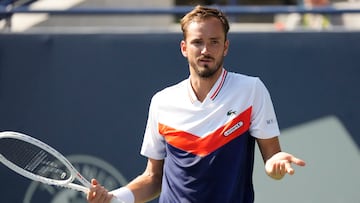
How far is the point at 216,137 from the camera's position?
3.79 meters

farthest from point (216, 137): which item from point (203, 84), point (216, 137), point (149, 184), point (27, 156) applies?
point (27, 156)

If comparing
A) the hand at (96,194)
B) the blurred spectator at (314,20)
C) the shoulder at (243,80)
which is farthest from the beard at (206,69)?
the blurred spectator at (314,20)

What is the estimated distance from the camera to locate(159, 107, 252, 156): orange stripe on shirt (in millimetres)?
3771

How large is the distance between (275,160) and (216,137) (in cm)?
34

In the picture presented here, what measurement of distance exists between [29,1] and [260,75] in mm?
2055

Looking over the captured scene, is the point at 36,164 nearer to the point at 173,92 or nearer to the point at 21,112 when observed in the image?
the point at 173,92

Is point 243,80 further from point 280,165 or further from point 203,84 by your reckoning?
point 280,165

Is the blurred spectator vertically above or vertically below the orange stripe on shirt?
above

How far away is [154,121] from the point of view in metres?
4.04

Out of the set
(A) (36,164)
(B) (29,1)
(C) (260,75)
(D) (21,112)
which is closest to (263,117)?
(A) (36,164)

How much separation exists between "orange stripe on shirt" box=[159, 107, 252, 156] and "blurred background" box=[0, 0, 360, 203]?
7.07ft

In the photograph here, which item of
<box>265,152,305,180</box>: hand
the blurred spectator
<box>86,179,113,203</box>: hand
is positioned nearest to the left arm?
<box>265,152,305,180</box>: hand

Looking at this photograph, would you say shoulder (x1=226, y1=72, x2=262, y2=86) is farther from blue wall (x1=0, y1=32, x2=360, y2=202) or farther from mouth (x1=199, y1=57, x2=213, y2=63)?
blue wall (x1=0, y1=32, x2=360, y2=202)

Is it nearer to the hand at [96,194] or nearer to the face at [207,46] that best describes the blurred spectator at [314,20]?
the face at [207,46]
